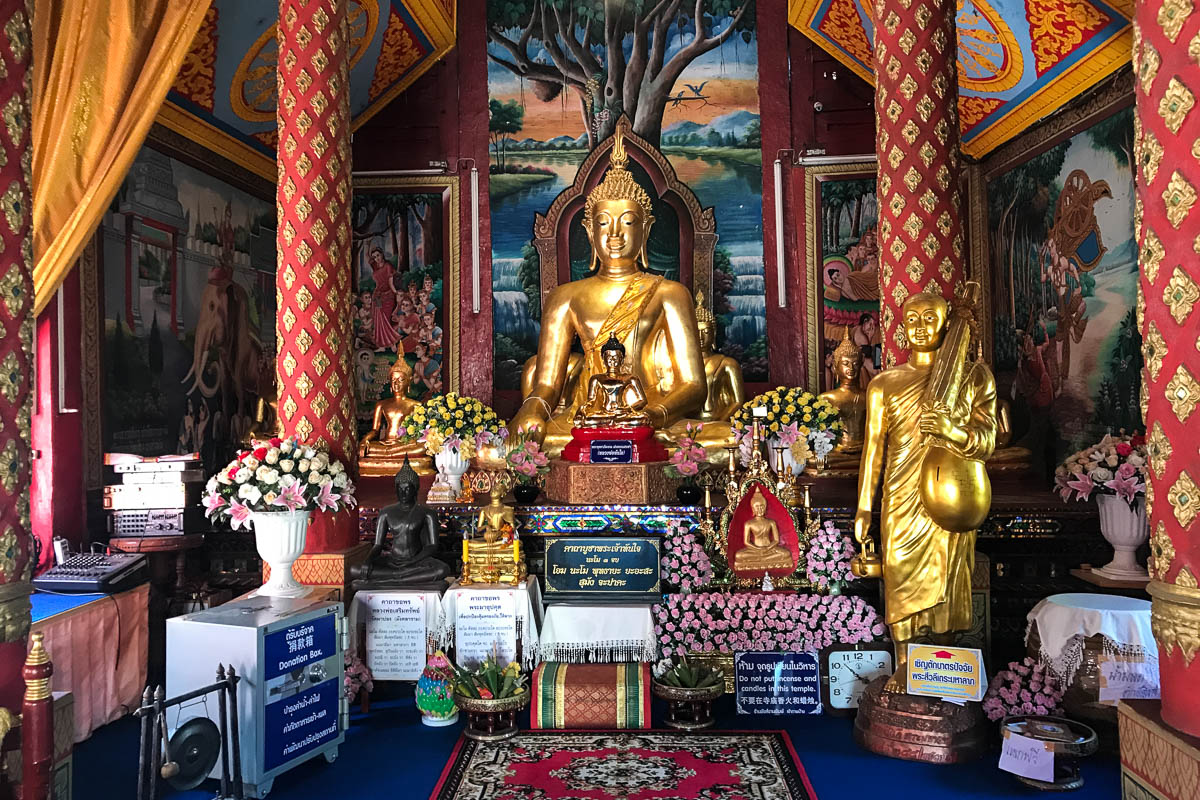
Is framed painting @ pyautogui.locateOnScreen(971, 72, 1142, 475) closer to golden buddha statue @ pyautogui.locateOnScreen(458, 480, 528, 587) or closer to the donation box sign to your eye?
the donation box sign

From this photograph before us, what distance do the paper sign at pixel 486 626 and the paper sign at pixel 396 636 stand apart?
250 mm

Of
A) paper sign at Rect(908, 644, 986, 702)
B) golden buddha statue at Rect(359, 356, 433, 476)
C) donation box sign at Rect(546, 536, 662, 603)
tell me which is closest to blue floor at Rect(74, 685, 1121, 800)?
paper sign at Rect(908, 644, 986, 702)

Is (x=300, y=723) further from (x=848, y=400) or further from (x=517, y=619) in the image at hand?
(x=848, y=400)

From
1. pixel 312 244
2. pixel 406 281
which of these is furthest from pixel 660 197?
pixel 312 244

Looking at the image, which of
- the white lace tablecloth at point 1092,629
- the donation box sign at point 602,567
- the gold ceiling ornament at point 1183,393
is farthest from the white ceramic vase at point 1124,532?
the gold ceiling ornament at point 1183,393

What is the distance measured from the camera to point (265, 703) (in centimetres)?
368

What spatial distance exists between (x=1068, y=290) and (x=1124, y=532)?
9.52 feet

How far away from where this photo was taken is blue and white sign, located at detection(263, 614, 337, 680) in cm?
372

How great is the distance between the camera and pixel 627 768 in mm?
3979

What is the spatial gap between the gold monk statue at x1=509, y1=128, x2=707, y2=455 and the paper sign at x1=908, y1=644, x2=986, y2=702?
3519mm

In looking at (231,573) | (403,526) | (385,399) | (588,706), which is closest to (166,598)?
(231,573)

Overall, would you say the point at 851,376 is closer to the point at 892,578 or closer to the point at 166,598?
the point at 892,578

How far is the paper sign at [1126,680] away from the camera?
3893 mm

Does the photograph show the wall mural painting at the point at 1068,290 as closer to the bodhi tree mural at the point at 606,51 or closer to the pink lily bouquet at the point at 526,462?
the bodhi tree mural at the point at 606,51
